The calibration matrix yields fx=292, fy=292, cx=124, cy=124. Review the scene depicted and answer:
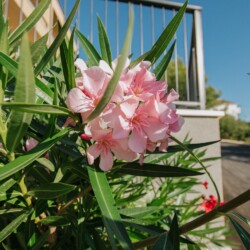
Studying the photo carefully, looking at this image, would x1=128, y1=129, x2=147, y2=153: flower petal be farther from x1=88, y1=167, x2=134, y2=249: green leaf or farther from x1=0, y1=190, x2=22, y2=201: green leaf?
x1=0, y1=190, x2=22, y2=201: green leaf

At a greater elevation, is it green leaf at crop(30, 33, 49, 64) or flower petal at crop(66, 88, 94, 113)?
green leaf at crop(30, 33, 49, 64)

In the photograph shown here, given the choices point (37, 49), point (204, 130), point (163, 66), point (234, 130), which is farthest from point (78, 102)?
point (234, 130)

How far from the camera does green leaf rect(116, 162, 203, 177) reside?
551 millimetres

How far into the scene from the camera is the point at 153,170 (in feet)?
1.86

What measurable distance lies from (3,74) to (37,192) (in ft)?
0.76

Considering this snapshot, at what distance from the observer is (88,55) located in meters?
0.66

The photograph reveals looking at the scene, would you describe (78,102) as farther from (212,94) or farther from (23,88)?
(212,94)

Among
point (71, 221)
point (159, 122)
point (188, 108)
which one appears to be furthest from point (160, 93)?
point (188, 108)

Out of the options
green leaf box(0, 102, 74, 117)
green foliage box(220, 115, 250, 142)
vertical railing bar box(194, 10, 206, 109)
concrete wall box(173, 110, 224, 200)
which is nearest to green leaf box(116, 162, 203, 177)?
green leaf box(0, 102, 74, 117)

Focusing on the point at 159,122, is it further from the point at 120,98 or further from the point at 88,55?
the point at 88,55

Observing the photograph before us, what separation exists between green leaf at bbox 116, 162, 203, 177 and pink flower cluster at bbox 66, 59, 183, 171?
6 cm

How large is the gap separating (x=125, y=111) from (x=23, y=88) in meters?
0.17

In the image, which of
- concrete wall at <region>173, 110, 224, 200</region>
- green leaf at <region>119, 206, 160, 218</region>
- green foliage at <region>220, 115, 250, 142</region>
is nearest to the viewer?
green leaf at <region>119, 206, 160, 218</region>

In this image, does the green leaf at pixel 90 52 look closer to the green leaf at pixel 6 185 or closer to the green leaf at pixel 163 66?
the green leaf at pixel 163 66
